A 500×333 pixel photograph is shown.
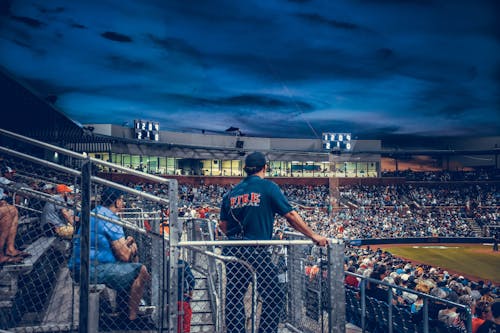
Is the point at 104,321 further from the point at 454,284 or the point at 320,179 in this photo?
the point at 320,179

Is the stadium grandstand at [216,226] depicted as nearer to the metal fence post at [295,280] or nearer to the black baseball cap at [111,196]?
the metal fence post at [295,280]

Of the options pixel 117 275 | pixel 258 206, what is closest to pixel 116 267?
pixel 117 275

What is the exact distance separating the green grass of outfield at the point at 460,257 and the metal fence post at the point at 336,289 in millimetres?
21976

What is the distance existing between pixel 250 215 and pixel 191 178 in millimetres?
43304

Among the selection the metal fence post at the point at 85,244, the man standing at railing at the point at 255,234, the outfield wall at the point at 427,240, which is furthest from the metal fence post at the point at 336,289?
the outfield wall at the point at 427,240

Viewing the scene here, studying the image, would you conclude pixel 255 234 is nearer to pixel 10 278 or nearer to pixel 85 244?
pixel 85 244

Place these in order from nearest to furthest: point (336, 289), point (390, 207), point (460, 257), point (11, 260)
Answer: point (336, 289) → point (11, 260) → point (460, 257) → point (390, 207)

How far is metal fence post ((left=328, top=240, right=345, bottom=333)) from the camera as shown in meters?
3.31

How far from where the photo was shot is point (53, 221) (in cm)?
607

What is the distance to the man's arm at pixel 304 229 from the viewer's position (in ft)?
11.1

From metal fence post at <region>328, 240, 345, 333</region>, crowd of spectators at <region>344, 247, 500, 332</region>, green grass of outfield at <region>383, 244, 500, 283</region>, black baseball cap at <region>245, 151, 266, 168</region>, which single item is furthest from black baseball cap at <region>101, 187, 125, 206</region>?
green grass of outfield at <region>383, 244, 500, 283</region>

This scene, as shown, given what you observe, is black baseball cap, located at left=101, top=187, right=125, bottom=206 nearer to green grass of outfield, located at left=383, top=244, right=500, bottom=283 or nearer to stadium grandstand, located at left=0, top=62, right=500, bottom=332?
stadium grandstand, located at left=0, top=62, right=500, bottom=332

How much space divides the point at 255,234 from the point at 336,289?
991mm

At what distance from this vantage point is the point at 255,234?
393cm
